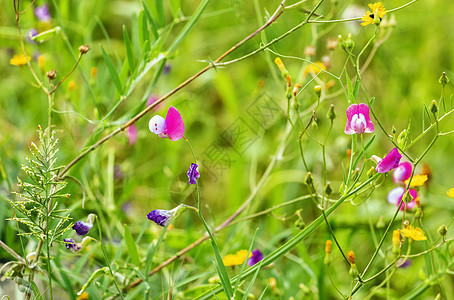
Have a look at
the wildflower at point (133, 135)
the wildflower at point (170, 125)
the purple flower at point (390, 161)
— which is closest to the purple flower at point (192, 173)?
the wildflower at point (170, 125)

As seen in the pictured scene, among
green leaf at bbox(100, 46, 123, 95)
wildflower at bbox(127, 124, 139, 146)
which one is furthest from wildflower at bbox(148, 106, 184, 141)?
wildflower at bbox(127, 124, 139, 146)

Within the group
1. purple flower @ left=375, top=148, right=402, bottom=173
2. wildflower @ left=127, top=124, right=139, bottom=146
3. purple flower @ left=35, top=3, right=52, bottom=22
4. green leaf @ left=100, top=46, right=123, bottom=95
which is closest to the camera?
purple flower @ left=375, top=148, right=402, bottom=173

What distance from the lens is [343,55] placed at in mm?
2832

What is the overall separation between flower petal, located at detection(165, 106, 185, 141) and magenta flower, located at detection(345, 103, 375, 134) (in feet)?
1.02

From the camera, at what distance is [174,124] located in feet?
3.53

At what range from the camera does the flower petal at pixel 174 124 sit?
108 cm

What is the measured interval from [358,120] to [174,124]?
0.34 m

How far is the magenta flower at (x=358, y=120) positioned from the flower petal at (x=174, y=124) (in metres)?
0.31

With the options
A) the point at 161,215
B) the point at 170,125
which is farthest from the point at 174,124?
the point at 161,215

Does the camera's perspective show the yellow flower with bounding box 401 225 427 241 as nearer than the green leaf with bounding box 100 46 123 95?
Yes

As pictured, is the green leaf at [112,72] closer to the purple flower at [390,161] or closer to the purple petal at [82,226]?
the purple petal at [82,226]

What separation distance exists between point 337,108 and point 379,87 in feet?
0.69

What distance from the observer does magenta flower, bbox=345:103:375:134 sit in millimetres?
1052

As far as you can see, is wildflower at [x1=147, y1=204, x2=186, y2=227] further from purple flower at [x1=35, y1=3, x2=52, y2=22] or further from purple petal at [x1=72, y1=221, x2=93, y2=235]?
purple flower at [x1=35, y1=3, x2=52, y2=22]
